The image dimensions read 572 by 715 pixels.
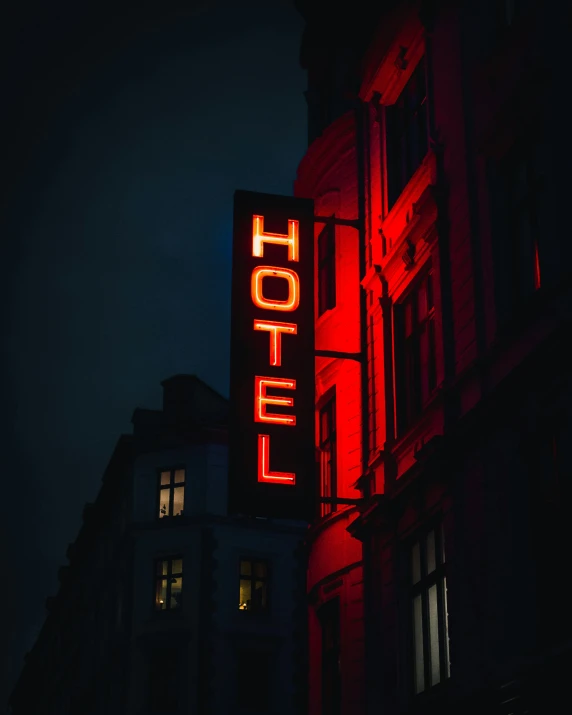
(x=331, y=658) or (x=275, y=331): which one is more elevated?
(x=275, y=331)

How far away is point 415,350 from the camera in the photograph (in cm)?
2008

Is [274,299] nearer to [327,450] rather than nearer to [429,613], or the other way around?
[327,450]

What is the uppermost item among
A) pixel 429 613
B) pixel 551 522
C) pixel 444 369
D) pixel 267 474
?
pixel 444 369

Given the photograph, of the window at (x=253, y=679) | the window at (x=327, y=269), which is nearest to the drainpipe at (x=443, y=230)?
the window at (x=327, y=269)

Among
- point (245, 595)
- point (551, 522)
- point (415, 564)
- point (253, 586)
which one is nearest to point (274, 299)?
point (415, 564)

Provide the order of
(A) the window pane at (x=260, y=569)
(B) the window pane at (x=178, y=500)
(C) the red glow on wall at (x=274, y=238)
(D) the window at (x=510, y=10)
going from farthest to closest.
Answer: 1. (B) the window pane at (x=178, y=500)
2. (A) the window pane at (x=260, y=569)
3. (C) the red glow on wall at (x=274, y=238)
4. (D) the window at (x=510, y=10)

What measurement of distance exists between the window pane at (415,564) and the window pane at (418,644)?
328mm

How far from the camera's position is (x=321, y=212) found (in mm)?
25344

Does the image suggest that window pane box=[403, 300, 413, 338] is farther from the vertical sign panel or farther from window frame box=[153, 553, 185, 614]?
window frame box=[153, 553, 185, 614]

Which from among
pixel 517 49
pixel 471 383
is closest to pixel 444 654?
pixel 471 383

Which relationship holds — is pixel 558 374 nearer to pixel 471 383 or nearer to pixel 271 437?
pixel 471 383

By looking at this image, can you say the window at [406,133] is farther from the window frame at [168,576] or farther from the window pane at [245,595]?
the window frame at [168,576]

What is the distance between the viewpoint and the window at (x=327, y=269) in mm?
24312

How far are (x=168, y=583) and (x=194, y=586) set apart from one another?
1580 mm
